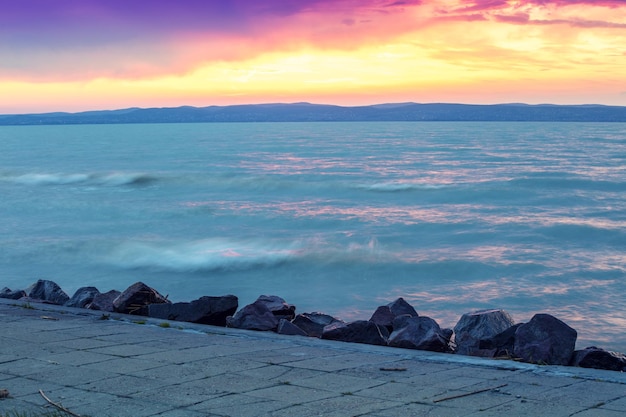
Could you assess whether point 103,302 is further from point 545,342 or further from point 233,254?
point 233,254

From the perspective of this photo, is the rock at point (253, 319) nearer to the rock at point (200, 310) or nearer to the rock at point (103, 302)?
the rock at point (200, 310)

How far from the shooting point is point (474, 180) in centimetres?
4525

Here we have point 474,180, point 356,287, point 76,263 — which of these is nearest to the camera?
point 356,287

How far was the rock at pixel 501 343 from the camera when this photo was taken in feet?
30.1

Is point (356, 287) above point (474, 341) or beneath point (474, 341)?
beneath

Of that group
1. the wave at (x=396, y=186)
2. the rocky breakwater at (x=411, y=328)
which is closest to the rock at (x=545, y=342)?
the rocky breakwater at (x=411, y=328)

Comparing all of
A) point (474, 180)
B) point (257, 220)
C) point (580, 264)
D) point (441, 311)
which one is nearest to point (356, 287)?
point (441, 311)

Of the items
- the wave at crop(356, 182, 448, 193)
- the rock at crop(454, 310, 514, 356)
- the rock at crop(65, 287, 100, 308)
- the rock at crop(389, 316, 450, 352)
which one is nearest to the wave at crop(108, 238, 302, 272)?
the rock at crop(65, 287, 100, 308)

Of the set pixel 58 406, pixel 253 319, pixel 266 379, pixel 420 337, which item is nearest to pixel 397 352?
pixel 420 337

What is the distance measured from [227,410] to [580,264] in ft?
60.5

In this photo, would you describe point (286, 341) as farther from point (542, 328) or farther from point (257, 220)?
point (257, 220)

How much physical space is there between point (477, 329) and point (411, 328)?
3.40 feet

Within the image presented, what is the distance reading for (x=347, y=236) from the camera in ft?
89.4

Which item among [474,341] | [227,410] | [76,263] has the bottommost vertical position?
[76,263]
